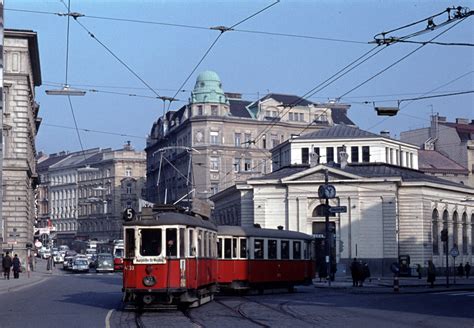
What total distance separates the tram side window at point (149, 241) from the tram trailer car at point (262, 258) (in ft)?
28.0

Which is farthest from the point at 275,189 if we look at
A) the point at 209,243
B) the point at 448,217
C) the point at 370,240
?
the point at 209,243

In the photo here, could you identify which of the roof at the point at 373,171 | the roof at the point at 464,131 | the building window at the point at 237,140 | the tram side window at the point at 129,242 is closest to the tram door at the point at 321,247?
the roof at the point at 373,171

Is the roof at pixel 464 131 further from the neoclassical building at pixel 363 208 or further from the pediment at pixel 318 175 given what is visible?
the pediment at pixel 318 175

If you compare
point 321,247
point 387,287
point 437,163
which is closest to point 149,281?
point 387,287

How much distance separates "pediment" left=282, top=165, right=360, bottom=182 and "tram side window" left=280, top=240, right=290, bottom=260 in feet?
118

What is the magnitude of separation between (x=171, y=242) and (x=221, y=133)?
75.5m

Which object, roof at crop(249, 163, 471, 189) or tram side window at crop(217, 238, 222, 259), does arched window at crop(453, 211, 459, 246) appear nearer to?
roof at crop(249, 163, 471, 189)

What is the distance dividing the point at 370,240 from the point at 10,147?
94.0 feet

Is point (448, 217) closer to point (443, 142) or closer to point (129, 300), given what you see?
point (443, 142)

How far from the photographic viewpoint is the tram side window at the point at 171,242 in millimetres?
24938

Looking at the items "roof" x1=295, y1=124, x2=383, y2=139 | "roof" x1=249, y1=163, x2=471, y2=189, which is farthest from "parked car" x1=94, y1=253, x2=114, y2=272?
"roof" x1=295, y1=124, x2=383, y2=139

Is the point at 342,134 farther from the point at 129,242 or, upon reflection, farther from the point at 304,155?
the point at 129,242

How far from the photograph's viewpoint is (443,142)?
111062 mm

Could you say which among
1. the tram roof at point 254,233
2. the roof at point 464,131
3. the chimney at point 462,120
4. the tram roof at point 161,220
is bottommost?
the tram roof at point 254,233
